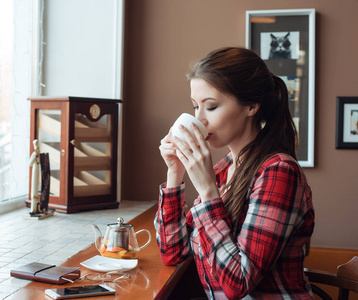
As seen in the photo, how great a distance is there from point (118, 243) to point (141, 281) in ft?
0.61

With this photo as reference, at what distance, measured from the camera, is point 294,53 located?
7.80ft

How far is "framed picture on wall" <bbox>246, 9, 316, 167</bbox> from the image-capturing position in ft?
7.74

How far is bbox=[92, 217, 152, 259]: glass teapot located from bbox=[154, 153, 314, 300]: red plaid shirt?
0.26 metres

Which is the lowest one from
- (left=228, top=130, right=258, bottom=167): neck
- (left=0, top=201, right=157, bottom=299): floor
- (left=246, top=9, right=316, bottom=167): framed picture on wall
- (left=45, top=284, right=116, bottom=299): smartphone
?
(left=45, top=284, right=116, bottom=299): smartphone

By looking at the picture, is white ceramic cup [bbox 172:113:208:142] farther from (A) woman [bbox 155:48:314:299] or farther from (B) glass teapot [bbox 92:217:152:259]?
(B) glass teapot [bbox 92:217:152:259]

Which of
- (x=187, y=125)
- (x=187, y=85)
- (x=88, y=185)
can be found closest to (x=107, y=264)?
(x=187, y=125)

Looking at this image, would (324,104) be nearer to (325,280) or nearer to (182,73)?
(182,73)

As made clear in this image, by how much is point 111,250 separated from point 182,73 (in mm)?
1356

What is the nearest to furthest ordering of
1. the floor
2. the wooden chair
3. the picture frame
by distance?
the floor → the wooden chair → the picture frame

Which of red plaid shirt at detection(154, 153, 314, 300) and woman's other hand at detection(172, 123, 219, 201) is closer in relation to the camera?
red plaid shirt at detection(154, 153, 314, 300)

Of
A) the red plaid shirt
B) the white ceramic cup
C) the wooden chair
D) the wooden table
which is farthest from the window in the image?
the wooden chair

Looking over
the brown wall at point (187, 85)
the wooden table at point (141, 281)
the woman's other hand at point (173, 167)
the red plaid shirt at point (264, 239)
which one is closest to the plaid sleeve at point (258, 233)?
the red plaid shirt at point (264, 239)

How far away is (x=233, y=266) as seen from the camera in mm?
1026

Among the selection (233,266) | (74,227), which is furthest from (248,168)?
(74,227)
